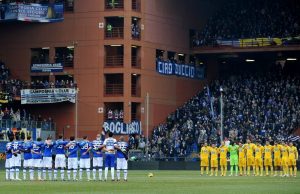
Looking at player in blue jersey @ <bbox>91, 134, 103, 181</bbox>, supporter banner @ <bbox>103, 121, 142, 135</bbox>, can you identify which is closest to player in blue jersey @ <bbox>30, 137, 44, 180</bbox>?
player in blue jersey @ <bbox>91, 134, 103, 181</bbox>

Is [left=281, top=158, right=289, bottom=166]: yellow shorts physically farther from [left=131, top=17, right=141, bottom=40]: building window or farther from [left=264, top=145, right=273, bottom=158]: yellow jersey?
[left=131, top=17, right=141, bottom=40]: building window

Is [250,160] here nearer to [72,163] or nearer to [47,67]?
[72,163]

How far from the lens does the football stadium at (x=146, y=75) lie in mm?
88375

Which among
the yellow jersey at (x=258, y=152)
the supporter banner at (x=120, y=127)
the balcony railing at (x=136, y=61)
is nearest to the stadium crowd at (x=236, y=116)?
the supporter banner at (x=120, y=127)

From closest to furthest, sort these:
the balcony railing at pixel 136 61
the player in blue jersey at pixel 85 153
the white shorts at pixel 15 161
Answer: the player in blue jersey at pixel 85 153, the white shorts at pixel 15 161, the balcony railing at pixel 136 61

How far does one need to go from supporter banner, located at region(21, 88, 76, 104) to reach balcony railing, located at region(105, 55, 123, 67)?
13.7 ft

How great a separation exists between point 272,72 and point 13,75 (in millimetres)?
26527

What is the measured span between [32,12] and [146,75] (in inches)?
485

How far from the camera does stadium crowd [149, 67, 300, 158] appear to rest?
285 feet

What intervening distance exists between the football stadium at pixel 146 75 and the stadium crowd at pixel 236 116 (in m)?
0.11

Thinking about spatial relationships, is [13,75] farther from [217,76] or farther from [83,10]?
[217,76]

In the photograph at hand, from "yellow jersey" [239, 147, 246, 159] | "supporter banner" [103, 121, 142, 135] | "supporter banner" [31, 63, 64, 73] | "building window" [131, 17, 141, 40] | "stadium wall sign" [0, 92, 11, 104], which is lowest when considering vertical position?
"yellow jersey" [239, 147, 246, 159]

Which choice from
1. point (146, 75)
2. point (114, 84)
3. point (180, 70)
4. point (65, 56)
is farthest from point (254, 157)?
point (180, 70)

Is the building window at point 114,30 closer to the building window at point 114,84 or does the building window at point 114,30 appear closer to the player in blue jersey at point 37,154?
the building window at point 114,84
